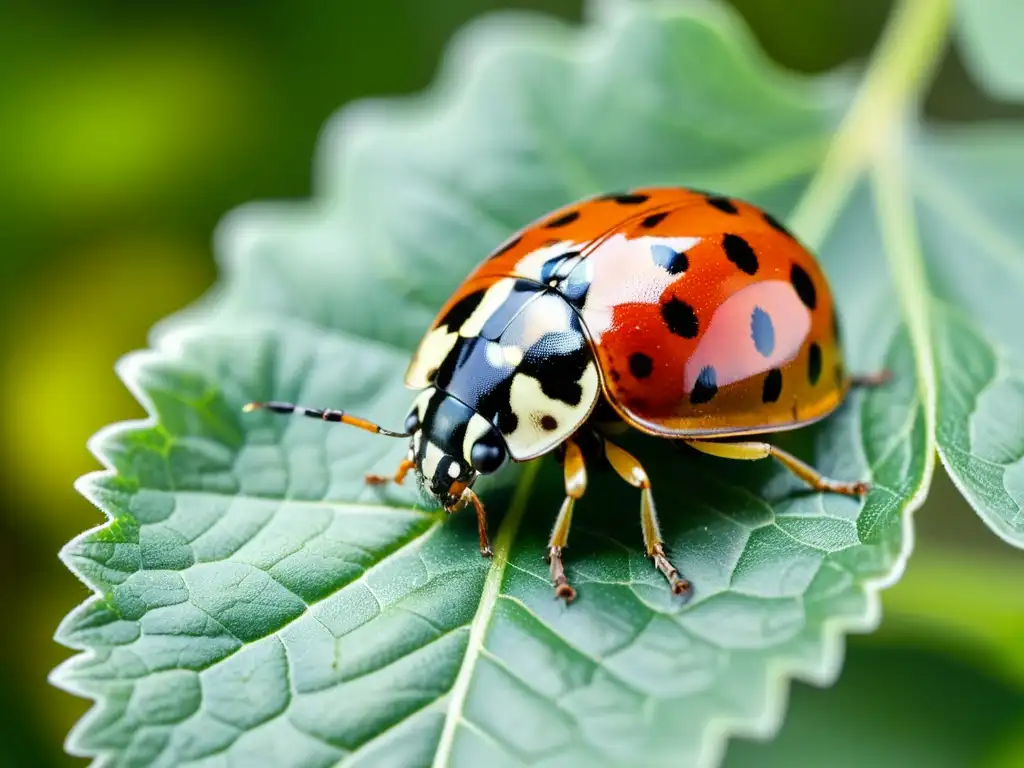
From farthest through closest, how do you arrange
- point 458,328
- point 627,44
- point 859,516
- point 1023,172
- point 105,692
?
point 627,44, point 1023,172, point 458,328, point 859,516, point 105,692

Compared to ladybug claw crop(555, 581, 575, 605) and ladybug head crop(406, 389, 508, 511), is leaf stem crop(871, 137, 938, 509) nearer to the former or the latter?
ladybug claw crop(555, 581, 575, 605)

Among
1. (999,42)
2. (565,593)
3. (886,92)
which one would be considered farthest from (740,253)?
(886,92)

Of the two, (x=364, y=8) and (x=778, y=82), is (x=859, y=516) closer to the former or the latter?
(x=778, y=82)

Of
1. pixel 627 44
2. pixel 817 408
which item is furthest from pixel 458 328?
pixel 627 44

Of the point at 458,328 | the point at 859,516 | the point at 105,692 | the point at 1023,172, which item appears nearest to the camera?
the point at 105,692

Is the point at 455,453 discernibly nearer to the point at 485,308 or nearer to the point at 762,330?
the point at 485,308
